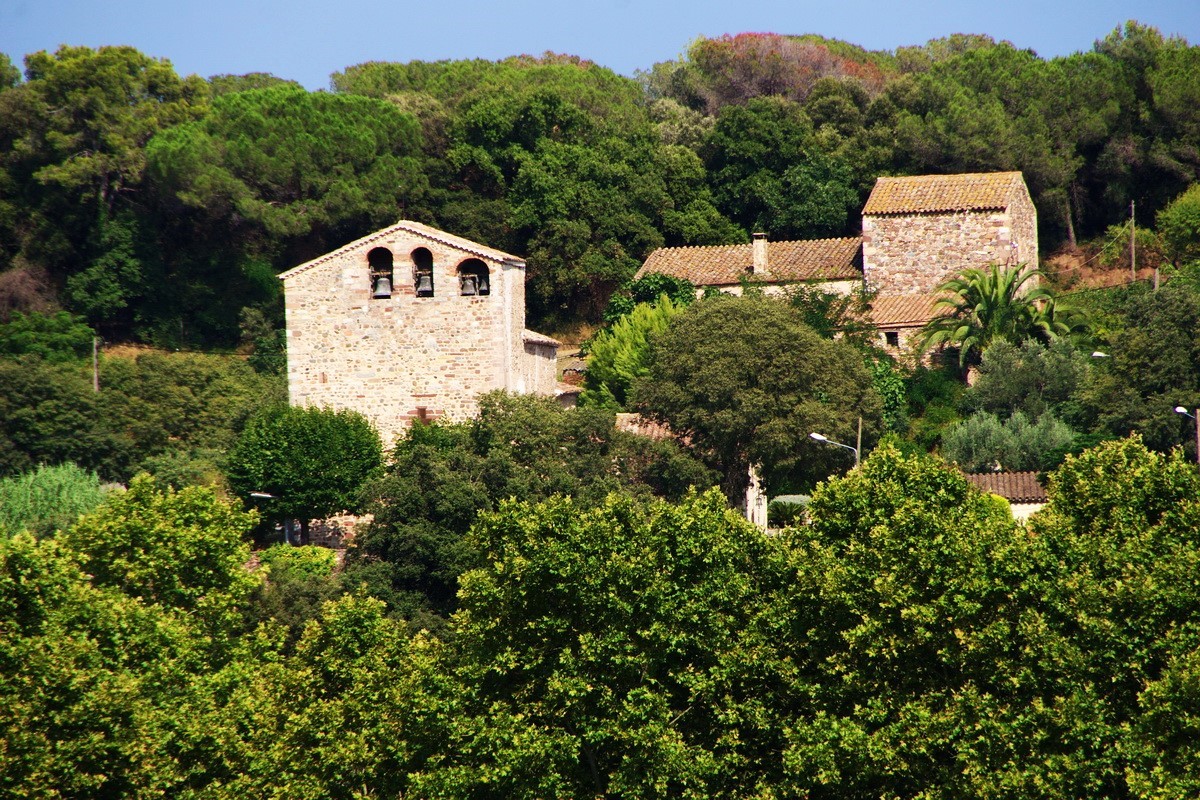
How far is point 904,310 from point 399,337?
47.1 ft

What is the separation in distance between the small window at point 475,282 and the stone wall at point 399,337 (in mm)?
162

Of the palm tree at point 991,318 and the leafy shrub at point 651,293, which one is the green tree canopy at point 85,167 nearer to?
the leafy shrub at point 651,293

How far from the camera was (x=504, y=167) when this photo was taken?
5809cm

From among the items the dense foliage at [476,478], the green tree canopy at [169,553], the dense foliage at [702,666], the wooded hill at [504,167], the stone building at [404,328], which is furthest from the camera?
the wooded hill at [504,167]

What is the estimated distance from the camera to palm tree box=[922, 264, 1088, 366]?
150 ft

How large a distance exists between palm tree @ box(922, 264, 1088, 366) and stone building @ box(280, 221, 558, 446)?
11569mm

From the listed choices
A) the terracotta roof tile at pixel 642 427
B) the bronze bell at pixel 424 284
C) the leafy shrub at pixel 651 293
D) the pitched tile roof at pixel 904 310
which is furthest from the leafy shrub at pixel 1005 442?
the bronze bell at pixel 424 284

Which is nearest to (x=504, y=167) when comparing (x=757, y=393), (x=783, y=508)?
(x=757, y=393)

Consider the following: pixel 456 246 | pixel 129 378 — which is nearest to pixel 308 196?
pixel 129 378

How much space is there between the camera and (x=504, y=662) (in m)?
25.0

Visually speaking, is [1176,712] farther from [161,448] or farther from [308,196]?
[308,196]

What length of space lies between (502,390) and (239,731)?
16.0m

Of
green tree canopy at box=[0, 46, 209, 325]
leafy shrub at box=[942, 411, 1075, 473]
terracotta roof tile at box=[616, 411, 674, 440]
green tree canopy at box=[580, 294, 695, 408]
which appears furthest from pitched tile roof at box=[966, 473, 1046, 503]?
green tree canopy at box=[0, 46, 209, 325]

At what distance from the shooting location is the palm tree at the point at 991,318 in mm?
45594
